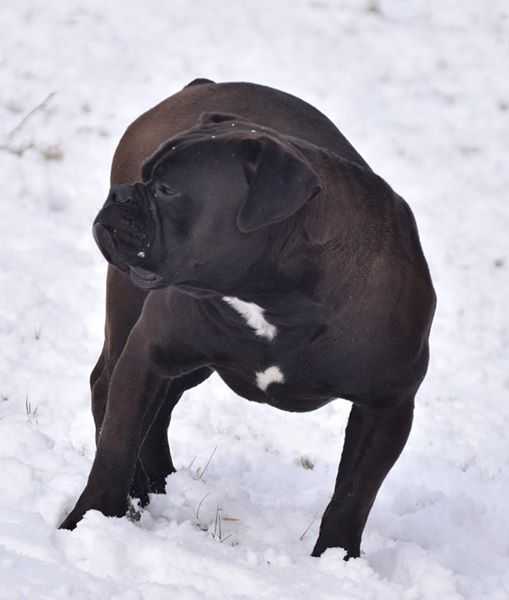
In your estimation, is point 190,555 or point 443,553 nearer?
point 190,555

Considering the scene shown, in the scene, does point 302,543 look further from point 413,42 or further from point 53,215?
point 413,42

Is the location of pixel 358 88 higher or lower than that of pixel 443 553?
higher

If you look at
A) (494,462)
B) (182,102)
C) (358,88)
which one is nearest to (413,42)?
(358,88)

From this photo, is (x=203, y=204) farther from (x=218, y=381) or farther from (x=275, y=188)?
(x=218, y=381)

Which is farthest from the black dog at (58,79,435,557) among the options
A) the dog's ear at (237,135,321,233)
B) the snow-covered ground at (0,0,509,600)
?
the snow-covered ground at (0,0,509,600)

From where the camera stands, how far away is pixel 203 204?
3633mm

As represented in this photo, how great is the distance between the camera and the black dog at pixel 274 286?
3617mm

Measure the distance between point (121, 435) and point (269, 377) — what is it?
1.66 ft

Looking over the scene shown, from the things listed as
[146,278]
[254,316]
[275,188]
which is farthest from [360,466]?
[275,188]

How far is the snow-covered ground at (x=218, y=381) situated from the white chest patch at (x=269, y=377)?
518 mm

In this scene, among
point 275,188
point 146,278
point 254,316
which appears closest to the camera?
point 275,188

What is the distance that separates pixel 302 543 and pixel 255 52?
519 centimetres

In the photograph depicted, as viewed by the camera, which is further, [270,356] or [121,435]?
[121,435]

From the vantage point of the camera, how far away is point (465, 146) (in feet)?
27.9
